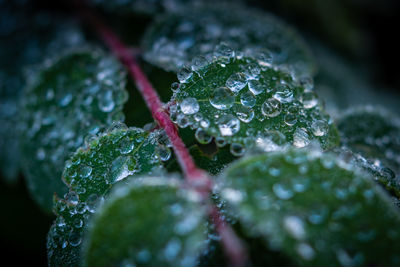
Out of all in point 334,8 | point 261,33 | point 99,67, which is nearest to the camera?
point 99,67

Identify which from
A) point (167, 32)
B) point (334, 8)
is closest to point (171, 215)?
point (167, 32)

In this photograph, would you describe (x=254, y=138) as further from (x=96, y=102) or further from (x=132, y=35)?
(x=132, y=35)

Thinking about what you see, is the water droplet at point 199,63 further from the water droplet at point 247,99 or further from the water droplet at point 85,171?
the water droplet at point 85,171

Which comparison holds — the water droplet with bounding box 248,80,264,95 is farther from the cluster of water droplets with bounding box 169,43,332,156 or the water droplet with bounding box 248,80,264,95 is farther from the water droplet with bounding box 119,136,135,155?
the water droplet with bounding box 119,136,135,155

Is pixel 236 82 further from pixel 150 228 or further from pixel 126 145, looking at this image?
pixel 150 228

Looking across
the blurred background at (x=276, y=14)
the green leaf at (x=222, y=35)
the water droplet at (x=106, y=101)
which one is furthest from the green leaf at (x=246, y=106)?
the blurred background at (x=276, y=14)

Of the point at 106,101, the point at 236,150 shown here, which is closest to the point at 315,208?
the point at 236,150
